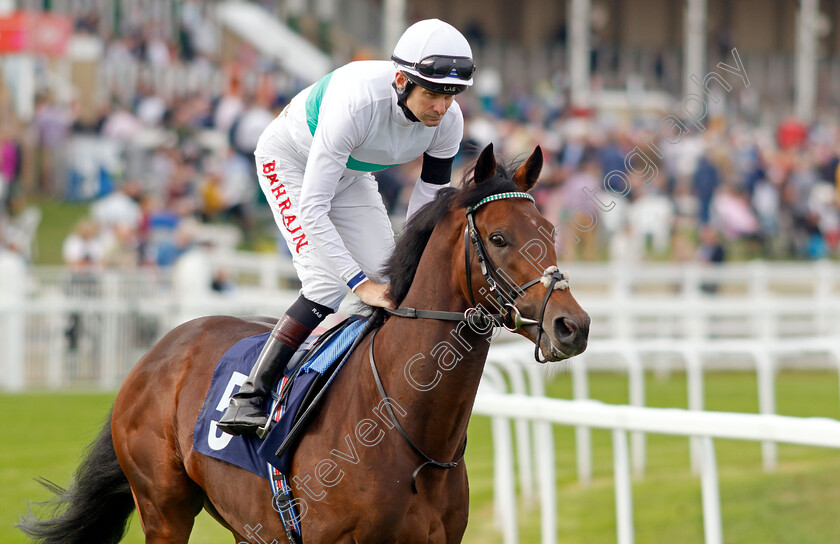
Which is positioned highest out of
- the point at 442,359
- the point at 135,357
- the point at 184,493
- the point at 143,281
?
the point at 442,359

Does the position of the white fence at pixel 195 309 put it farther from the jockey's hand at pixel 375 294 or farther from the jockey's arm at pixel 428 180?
the jockey's hand at pixel 375 294

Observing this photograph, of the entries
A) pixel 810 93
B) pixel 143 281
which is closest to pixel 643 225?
pixel 143 281

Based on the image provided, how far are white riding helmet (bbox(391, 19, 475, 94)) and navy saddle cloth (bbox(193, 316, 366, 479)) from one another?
2.98 feet

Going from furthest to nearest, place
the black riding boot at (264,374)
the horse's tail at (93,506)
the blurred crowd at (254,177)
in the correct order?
the blurred crowd at (254,177) < the horse's tail at (93,506) < the black riding boot at (264,374)

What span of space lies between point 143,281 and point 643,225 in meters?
7.58

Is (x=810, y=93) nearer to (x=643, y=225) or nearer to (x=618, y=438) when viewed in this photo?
(x=643, y=225)

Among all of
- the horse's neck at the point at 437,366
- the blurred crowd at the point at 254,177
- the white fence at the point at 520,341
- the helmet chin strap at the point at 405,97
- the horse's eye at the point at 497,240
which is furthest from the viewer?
the blurred crowd at the point at 254,177

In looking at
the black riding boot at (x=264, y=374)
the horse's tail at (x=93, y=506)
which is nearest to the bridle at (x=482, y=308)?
the black riding boot at (x=264, y=374)

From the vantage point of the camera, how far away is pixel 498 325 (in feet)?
11.8

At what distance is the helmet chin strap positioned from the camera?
3.89 m

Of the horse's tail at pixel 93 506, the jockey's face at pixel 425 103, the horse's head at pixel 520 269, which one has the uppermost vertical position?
the jockey's face at pixel 425 103

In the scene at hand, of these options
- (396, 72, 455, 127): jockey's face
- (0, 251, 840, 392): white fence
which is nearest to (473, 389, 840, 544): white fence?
(396, 72, 455, 127): jockey's face

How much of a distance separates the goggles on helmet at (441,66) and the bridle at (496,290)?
458mm

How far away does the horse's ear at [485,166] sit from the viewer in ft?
12.1
